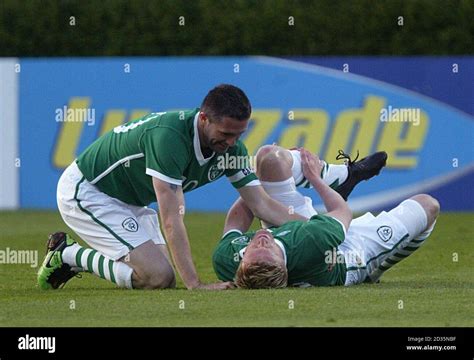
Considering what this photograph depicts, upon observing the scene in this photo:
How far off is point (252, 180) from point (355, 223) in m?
0.90

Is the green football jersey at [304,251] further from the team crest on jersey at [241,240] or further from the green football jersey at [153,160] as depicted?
the green football jersey at [153,160]

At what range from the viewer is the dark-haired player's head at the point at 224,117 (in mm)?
9227

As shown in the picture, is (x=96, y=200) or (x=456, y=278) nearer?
(x=96, y=200)

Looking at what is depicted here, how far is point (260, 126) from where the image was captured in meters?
19.3

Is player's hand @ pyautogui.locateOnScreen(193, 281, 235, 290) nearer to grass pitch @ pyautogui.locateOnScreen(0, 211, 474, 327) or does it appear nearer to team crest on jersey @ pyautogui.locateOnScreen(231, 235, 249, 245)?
grass pitch @ pyautogui.locateOnScreen(0, 211, 474, 327)

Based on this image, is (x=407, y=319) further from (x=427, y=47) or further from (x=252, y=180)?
(x=427, y=47)

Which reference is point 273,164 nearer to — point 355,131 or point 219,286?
point 219,286

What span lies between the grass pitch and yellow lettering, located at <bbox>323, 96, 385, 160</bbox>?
7184 mm

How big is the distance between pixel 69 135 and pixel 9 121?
1.02 m

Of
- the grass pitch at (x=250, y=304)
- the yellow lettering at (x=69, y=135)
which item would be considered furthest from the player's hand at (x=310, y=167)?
the yellow lettering at (x=69, y=135)

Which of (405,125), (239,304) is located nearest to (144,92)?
(405,125)

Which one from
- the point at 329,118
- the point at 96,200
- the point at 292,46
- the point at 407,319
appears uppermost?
the point at 292,46
